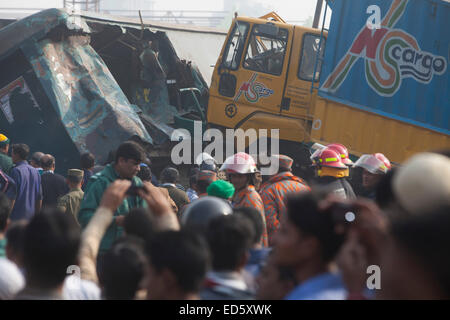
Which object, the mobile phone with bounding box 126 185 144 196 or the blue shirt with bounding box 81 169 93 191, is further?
the blue shirt with bounding box 81 169 93 191

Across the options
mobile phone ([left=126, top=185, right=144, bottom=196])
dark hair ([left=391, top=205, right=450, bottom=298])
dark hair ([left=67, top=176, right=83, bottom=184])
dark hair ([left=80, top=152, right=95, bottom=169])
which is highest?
dark hair ([left=391, top=205, right=450, bottom=298])

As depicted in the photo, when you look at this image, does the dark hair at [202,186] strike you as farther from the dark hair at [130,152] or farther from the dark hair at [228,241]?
the dark hair at [228,241]

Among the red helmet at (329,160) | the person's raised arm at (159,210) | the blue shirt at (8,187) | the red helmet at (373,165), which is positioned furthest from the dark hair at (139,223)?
the blue shirt at (8,187)

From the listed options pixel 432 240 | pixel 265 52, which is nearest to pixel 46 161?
pixel 265 52

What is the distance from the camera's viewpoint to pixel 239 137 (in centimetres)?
1070

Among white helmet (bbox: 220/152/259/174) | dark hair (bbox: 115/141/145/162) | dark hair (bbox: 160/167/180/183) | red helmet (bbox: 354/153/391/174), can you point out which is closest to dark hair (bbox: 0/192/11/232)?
dark hair (bbox: 115/141/145/162)

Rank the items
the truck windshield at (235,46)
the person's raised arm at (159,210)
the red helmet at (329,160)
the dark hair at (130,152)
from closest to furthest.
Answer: the person's raised arm at (159,210), the dark hair at (130,152), the red helmet at (329,160), the truck windshield at (235,46)

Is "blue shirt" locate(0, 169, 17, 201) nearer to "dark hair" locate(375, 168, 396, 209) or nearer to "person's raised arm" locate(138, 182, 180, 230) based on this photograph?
"person's raised arm" locate(138, 182, 180, 230)

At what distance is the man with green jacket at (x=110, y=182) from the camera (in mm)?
4550

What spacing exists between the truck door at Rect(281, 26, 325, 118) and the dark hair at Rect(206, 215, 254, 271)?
7.83 meters

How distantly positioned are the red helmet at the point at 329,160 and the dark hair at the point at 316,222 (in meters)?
3.82

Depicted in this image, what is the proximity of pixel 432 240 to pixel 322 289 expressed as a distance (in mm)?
783

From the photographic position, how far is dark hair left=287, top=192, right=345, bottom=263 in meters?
2.27

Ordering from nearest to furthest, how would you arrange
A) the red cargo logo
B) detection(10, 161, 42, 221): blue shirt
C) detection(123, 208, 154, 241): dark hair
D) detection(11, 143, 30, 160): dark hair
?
detection(123, 208, 154, 241): dark hair → detection(10, 161, 42, 221): blue shirt → detection(11, 143, 30, 160): dark hair → the red cargo logo
